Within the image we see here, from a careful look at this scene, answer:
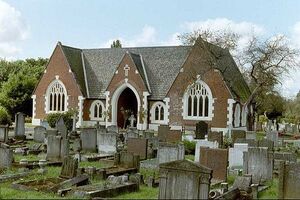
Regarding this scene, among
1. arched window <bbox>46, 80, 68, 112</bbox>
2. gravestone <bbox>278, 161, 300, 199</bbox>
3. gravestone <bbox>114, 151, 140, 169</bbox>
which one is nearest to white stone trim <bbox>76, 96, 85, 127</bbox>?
arched window <bbox>46, 80, 68, 112</bbox>

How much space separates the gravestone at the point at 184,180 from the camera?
10.4m

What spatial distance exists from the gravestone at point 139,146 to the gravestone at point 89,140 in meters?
3.13

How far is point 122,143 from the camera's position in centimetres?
2619

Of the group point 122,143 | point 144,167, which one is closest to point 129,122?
point 122,143

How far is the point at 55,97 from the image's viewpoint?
47.4 m

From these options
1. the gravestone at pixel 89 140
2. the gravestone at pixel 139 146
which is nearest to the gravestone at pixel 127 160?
the gravestone at pixel 139 146

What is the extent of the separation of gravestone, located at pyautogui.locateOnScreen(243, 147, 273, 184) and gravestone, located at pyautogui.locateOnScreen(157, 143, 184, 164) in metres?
2.56

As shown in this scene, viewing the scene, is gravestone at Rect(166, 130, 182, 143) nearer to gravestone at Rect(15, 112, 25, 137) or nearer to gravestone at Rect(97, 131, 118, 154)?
gravestone at Rect(97, 131, 118, 154)

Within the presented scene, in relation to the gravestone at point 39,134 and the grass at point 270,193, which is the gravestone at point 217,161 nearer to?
the grass at point 270,193

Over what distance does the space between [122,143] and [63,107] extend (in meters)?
22.0

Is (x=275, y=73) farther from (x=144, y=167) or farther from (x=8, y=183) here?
(x=8, y=183)

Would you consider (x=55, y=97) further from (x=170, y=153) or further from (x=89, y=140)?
(x=170, y=153)

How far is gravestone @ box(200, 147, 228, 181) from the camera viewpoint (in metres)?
15.3

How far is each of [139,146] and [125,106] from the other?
2666 cm
